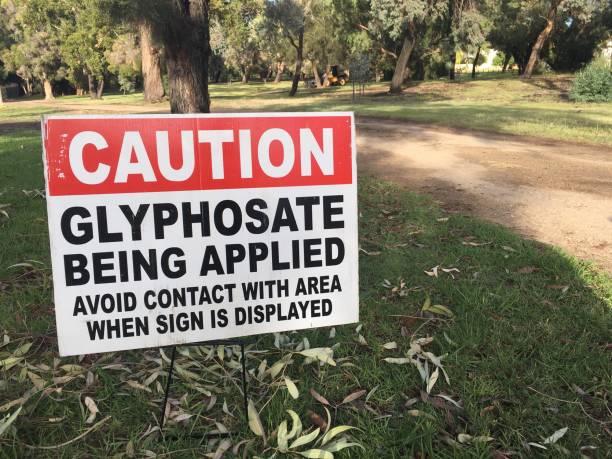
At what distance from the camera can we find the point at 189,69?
8109 mm

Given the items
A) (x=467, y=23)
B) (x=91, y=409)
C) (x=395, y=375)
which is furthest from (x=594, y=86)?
(x=91, y=409)

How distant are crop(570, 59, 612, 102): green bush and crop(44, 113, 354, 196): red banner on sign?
995 inches

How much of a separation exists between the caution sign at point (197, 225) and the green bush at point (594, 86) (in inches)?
996

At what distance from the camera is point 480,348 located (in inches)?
128

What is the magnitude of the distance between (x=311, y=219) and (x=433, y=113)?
1834cm

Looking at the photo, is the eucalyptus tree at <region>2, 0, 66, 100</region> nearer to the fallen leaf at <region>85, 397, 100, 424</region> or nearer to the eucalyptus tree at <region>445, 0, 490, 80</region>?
the eucalyptus tree at <region>445, 0, 490, 80</region>

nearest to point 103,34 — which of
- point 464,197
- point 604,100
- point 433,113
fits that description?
point 433,113

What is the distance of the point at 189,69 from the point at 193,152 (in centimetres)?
635

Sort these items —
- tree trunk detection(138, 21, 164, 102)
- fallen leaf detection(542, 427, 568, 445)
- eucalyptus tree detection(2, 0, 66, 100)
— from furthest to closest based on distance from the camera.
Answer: eucalyptus tree detection(2, 0, 66, 100)
tree trunk detection(138, 21, 164, 102)
fallen leaf detection(542, 427, 568, 445)

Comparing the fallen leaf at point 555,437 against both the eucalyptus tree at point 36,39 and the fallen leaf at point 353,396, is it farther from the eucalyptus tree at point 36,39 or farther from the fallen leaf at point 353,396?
the eucalyptus tree at point 36,39

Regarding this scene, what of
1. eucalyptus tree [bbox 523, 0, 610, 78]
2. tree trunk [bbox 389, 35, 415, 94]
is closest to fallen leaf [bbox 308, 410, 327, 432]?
tree trunk [bbox 389, 35, 415, 94]

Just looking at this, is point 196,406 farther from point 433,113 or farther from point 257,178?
point 433,113

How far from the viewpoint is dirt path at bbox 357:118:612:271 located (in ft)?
19.4

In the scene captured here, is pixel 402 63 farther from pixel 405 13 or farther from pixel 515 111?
pixel 515 111
